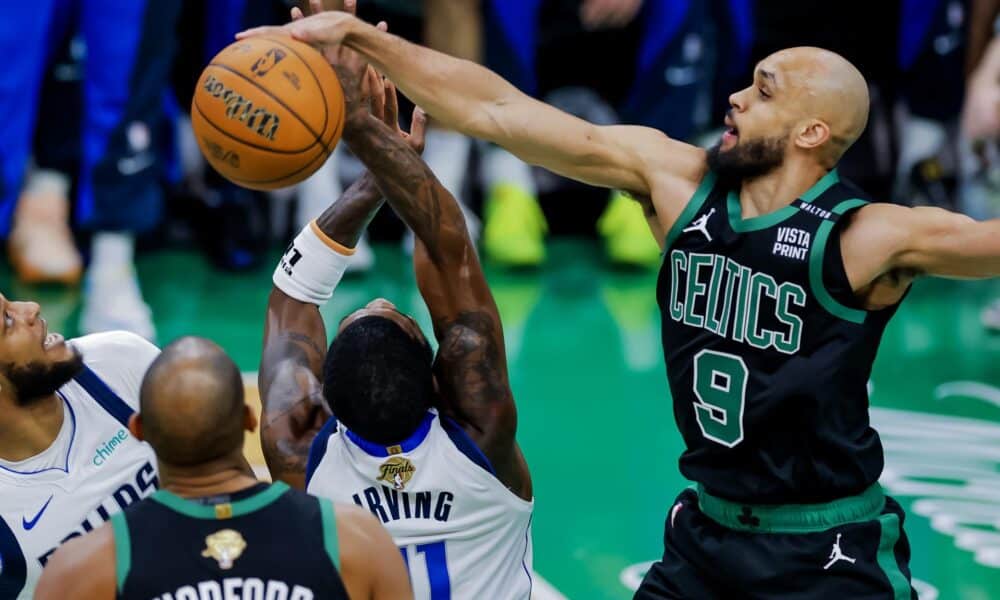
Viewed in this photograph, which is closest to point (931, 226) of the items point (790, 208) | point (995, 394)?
point (790, 208)

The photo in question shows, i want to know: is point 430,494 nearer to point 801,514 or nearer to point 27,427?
point 801,514

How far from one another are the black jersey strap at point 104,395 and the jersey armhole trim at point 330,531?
4.54ft

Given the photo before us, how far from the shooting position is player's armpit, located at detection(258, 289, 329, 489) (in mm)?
4156

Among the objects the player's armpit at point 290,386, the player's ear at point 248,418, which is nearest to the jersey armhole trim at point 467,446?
the player's armpit at point 290,386

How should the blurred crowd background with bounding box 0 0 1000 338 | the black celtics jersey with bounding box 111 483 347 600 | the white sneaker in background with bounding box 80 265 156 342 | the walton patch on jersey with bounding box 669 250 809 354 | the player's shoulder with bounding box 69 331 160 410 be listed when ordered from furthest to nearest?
the blurred crowd background with bounding box 0 0 1000 338 < the white sneaker in background with bounding box 80 265 156 342 < the player's shoulder with bounding box 69 331 160 410 < the walton patch on jersey with bounding box 669 250 809 354 < the black celtics jersey with bounding box 111 483 347 600

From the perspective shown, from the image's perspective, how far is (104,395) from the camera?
4.43 metres

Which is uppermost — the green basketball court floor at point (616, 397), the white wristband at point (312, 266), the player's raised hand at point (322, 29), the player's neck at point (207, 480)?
the player's raised hand at point (322, 29)

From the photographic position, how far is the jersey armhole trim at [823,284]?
403 cm

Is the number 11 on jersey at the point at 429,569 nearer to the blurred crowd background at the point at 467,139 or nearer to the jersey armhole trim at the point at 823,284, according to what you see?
the jersey armhole trim at the point at 823,284

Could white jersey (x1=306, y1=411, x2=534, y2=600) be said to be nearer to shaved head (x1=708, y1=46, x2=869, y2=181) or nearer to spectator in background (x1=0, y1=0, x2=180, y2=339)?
shaved head (x1=708, y1=46, x2=869, y2=181)

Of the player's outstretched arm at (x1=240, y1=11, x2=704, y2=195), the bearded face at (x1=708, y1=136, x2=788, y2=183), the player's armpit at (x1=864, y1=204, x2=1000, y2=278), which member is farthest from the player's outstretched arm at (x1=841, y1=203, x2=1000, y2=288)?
the player's outstretched arm at (x1=240, y1=11, x2=704, y2=195)

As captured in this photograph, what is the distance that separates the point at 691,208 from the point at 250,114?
1158mm

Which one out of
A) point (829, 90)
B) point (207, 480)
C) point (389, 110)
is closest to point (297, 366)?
point (389, 110)

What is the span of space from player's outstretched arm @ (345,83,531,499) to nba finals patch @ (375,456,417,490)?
0.65ft
